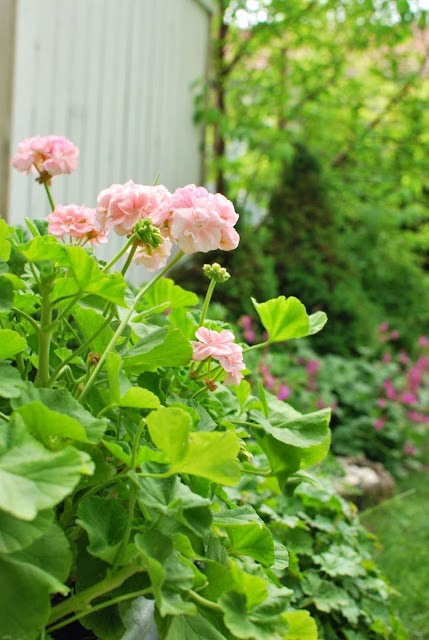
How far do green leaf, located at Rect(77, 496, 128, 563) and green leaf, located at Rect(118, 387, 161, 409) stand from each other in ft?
0.36

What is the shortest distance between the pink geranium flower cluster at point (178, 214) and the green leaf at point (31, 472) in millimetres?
316

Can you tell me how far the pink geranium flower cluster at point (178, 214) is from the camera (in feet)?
2.65

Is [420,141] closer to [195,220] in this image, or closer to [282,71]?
[282,71]

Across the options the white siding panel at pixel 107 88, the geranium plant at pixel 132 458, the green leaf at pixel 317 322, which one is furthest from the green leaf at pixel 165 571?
the white siding panel at pixel 107 88

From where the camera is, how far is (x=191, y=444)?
0.63 metres

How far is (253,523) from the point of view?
2.65 feet

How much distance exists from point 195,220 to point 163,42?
3053 millimetres

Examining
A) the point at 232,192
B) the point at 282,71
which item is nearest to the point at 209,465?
the point at 232,192

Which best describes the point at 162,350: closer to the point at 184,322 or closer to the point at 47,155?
the point at 184,322

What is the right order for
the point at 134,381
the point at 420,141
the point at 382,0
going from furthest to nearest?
the point at 420,141 → the point at 382,0 → the point at 134,381

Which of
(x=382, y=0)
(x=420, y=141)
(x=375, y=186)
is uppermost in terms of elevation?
(x=382, y=0)

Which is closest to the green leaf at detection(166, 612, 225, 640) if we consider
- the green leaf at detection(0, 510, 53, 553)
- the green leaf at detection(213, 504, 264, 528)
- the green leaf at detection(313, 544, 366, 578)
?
the green leaf at detection(213, 504, 264, 528)

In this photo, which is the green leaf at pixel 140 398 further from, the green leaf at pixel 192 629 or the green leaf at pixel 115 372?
the green leaf at pixel 192 629

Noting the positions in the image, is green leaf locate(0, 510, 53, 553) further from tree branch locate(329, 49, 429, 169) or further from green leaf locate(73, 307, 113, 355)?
tree branch locate(329, 49, 429, 169)
